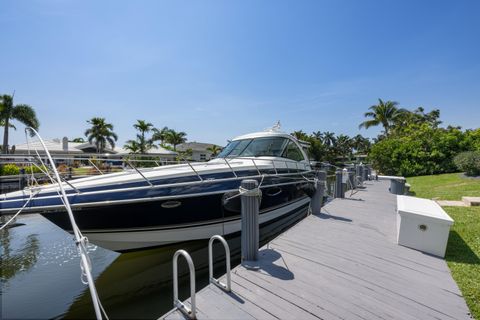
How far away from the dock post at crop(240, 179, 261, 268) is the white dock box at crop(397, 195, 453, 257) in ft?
9.04

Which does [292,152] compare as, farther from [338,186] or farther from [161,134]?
[161,134]

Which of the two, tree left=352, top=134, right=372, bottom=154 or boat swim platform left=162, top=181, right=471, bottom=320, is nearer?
boat swim platform left=162, top=181, right=471, bottom=320

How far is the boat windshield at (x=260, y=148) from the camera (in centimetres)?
789

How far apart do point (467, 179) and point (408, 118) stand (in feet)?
88.0

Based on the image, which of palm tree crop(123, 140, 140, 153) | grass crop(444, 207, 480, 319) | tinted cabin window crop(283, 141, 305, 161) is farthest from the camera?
palm tree crop(123, 140, 140, 153)

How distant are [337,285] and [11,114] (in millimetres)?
34824

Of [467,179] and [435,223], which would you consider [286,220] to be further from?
[467,179]

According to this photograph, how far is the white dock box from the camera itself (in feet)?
13.5

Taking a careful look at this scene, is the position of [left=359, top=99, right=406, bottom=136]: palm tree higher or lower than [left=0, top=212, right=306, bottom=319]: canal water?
higher

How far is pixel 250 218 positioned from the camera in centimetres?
364

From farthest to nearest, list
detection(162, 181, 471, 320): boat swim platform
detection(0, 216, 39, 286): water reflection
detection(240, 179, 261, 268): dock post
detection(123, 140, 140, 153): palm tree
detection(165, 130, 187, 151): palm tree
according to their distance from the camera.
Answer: detection(165, 130, 187, 151): palm tree < detection(123, 140, 140, 153): palm tree < detection(0, 216, 39, 286): water reflection < detection(240, 179, 261, 268): dock post < detection(162, 181, 471, 320): boat swim platform

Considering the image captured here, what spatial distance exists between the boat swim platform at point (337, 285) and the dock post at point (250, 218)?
0.68ft

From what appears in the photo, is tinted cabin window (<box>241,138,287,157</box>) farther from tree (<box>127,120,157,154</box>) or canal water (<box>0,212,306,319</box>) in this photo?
tree (<box>127,120,157,154</box>)

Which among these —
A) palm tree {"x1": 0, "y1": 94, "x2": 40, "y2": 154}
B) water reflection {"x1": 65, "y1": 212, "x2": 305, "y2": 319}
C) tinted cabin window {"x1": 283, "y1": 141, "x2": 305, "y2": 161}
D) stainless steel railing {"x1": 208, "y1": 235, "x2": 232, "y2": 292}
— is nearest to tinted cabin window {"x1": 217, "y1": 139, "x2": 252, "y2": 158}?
tinted cabin window {"x1": 283, "y1": 141, "x2": 305, "y2": 161}
